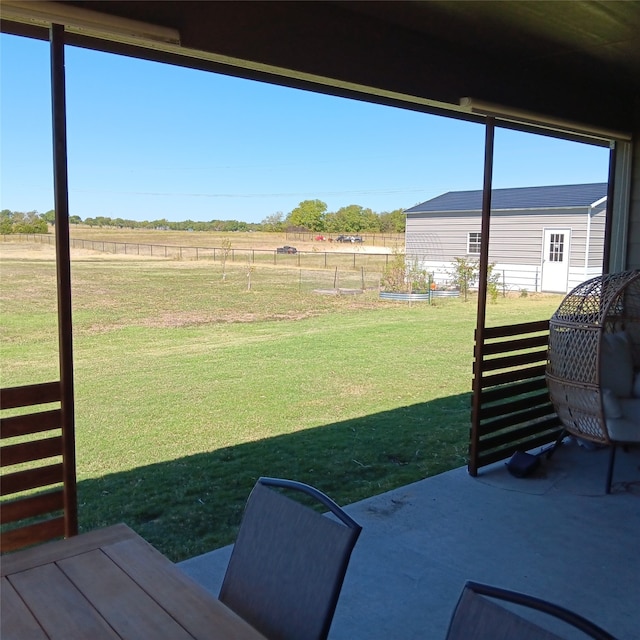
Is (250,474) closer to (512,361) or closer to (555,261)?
(512,361)

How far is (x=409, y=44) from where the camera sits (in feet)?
9.45

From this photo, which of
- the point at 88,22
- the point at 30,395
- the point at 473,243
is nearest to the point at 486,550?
the point at 30,395

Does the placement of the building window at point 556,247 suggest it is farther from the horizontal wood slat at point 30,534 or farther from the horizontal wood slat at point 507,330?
the horizontal wood slat at point 30,534

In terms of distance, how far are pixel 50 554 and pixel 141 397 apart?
182 inches

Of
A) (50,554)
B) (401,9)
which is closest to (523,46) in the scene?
(401,9)

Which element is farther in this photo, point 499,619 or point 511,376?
point 511,376

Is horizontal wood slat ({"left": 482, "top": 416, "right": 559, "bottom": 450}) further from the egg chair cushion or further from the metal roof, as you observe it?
the metal roof

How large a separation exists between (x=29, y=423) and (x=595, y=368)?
281 centimetres

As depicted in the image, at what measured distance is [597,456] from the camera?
3879 mm

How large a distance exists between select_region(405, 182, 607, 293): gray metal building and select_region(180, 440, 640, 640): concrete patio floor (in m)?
8.28

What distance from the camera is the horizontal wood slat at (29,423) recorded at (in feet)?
6.41

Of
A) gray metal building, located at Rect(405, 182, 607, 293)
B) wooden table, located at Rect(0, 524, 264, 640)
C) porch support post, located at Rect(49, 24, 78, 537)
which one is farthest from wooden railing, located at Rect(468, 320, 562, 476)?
gray metal building, located at Rect(405, 182, 607, 293)

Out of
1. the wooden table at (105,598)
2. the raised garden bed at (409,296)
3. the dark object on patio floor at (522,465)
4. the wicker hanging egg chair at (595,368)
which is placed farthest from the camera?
the raised garden bed at (409,296)

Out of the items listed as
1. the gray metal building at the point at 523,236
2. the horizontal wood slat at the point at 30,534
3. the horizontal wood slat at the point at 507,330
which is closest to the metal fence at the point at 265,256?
the gray metal building at the point at 523,236
